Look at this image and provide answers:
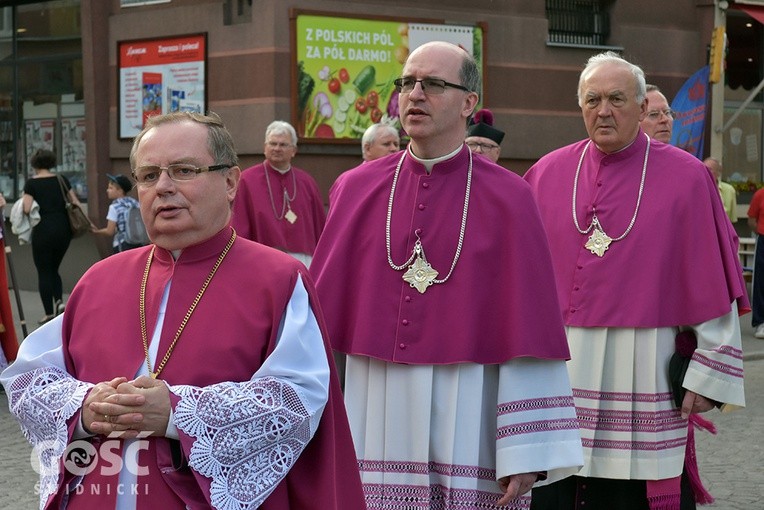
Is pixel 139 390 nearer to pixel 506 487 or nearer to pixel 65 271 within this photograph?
pixel 506 487

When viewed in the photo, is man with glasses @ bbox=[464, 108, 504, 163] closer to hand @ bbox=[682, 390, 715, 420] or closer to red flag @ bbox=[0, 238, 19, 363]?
hand @ bbox=[682, 390, 715, 420]

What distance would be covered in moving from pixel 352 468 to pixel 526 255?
3.80 ft

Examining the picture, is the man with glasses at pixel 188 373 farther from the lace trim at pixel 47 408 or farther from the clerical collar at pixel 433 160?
the clerical collar at pixel 433 160

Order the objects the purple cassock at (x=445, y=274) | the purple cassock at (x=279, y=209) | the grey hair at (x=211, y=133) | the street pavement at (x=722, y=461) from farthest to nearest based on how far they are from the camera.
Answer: the purple cassock at (x=279, y=209) < the street pavement at (x=722, y=461) < the purple cassock at (x=445, y=274) < the grey hair at (x=211, y=133)

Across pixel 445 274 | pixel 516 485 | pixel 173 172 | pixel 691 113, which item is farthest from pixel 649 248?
pixel 691 113

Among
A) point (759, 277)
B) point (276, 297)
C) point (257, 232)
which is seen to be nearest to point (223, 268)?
point (276, 297)

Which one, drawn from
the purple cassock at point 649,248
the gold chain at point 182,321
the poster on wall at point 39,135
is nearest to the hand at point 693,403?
the purple cassock at point 649,248

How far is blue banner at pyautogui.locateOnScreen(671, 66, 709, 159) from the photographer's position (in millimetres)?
16344

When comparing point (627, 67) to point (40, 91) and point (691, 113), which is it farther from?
point (40, 91)

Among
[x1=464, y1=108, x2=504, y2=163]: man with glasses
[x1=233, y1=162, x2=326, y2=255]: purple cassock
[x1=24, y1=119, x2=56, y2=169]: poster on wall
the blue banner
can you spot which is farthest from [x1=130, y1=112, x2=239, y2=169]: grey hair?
[x1=24, y1=119, x2=56, y2=169]: poster on wall

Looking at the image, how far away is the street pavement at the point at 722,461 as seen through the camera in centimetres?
730

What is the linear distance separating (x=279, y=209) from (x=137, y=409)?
8.06 meters

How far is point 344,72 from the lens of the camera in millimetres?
15164

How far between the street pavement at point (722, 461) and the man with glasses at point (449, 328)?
2726 millimetres
